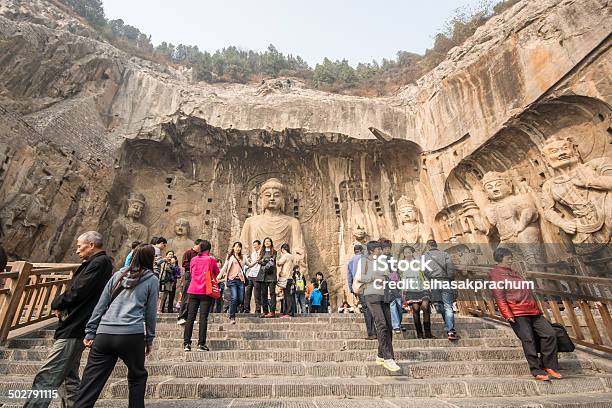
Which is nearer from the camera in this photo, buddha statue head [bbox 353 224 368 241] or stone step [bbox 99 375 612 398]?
stone step [bbox 99 375 612 398]

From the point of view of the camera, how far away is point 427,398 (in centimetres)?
336

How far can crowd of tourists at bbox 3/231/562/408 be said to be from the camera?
247 cm

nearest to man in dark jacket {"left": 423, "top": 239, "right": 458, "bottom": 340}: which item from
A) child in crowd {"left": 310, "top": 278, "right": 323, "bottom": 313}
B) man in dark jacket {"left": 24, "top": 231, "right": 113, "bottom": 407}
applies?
child in crowd {"left": 310, "top": 278, "right": 323, "bottom": 313}

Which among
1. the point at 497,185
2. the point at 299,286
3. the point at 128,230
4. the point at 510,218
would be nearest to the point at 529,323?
the point at 299,286

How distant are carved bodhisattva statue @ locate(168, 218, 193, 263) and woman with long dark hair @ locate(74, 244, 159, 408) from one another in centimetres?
902

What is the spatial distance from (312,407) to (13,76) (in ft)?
37.5

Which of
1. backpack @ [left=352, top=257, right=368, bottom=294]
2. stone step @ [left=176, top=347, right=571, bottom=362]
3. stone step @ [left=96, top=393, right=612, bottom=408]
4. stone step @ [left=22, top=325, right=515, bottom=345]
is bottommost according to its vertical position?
stone step @ [left=96, top=393, right=612, bottom=408]

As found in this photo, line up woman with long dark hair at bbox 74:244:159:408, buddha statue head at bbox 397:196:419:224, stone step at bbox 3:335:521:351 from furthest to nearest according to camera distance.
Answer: buddha statue head at bbox 397:196:419:224 < stone step at bbox 3:335:521:351 < woman with long dark hair at bbox 74:244:159:408

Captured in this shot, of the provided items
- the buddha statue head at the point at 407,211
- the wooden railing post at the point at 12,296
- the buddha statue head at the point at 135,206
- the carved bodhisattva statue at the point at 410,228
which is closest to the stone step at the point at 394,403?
the wooden railing post at the point at 12,296

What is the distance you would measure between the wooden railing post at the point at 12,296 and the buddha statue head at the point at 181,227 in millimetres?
6644

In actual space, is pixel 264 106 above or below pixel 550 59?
above

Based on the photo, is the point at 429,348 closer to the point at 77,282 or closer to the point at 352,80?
the point at 77,282

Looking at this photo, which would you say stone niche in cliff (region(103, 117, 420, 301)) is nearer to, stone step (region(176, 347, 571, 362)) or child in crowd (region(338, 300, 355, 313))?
child in crowd (region(338, 300, 355, 313))

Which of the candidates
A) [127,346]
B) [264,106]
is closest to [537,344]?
[127,346]
